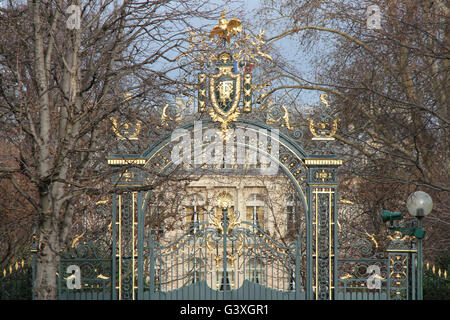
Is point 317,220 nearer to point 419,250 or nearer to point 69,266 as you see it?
point 419,250

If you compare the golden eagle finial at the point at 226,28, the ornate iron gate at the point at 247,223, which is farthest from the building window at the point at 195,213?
the golden eagle finial at the point at 226,28

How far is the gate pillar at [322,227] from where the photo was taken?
425 inches

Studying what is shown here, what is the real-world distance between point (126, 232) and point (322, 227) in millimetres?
3349

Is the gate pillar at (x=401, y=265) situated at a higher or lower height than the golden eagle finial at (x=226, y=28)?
lower

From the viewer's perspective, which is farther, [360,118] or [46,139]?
[360,118]

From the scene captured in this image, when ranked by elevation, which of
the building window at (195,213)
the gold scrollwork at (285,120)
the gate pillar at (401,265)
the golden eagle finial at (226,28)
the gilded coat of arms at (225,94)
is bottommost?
the gate pillar at (401,265)

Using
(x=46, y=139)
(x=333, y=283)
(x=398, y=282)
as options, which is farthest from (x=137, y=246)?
(x=398, y=282)

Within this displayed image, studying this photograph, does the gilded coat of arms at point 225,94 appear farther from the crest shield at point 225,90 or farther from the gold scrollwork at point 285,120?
the gold scrollwork at point 285,120

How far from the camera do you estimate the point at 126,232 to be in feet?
36.1

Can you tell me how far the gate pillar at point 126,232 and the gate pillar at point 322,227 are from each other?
288cm

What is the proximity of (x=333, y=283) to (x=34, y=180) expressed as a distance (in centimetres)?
514

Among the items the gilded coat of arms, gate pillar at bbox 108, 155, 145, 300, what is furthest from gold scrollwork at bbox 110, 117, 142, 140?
the gilded coat of arms

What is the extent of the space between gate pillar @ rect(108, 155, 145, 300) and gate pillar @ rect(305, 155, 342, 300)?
2.88 meters

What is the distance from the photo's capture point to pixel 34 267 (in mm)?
10484
